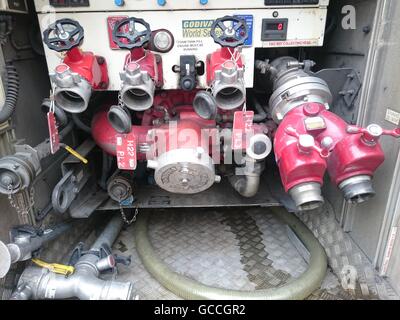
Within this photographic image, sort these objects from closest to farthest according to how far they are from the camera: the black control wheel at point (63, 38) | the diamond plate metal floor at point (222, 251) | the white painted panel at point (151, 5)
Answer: the black control wheel at point (63, 38)
the white painted panel at point (151, 5)
the diamond plate metal floor at point (222, 251)

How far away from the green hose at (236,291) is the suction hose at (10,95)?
2.93 ft

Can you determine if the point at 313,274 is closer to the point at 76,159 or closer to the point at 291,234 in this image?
the point at 291,234

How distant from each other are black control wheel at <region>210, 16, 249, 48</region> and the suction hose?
0.79m

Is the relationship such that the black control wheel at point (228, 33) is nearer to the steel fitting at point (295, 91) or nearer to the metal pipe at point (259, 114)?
the steel fitting at point (295, 91)

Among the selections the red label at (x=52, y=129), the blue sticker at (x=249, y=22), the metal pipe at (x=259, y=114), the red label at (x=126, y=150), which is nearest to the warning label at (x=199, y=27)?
the blue sticker at (x=249, y=22)

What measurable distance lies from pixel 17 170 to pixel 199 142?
2.32 feet

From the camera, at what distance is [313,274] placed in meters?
1.45

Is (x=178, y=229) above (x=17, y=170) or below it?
below

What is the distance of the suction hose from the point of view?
1.19 meters

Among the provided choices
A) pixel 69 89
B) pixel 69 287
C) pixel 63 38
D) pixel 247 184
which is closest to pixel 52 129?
→ pixel 69 89

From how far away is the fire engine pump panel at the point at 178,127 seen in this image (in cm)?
115

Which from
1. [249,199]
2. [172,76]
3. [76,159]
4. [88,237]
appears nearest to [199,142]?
[172,76]

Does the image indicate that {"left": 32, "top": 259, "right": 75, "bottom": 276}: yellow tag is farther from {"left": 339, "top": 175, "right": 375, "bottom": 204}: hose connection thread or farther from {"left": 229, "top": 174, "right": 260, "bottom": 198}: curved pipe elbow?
{"left": 339, "top": 175, "right": 375, "bottom": 204}: hose connection thread

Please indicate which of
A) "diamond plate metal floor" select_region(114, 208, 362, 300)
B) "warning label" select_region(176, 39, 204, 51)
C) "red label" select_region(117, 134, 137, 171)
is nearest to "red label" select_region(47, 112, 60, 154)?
"red label" select_region(117, 134, 137, 171)
